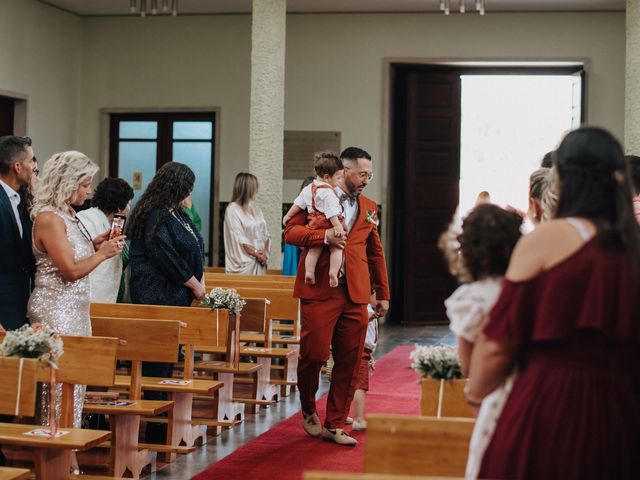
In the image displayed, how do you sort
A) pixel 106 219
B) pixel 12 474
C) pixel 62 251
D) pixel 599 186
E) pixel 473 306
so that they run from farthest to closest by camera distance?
pixel 106 219 < pixel 62 251 < pixel 12 474 < pixel 473 306 < pixel 599 186

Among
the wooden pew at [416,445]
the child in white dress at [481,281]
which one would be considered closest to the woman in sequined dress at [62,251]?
the wooden pew at [416,445]

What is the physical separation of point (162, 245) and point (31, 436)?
2.08m

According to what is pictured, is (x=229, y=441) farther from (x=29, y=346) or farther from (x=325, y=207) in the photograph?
(x=29, y=346)

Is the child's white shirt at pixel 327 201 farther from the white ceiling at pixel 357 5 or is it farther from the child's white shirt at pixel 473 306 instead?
the white ceiling at pixel 357 5

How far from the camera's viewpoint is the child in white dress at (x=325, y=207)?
20.1ft

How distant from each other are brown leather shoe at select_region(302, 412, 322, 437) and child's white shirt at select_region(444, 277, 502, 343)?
396 centimetres

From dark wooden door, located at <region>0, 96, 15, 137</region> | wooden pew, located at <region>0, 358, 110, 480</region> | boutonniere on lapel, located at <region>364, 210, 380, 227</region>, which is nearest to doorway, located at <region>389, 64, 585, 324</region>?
dark wooden door, located at <region>0, 96, 15, 137</region>

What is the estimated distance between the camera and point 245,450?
20.3 ft

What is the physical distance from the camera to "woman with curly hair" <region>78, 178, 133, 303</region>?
272 inches

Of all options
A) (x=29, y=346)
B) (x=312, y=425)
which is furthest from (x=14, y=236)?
(x=312, y=425)

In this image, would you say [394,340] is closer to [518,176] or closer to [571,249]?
[518,176]

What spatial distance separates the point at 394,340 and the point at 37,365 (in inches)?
340

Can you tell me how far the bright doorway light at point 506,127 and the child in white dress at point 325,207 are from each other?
8.93 m

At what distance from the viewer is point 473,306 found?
2658 millimetres
